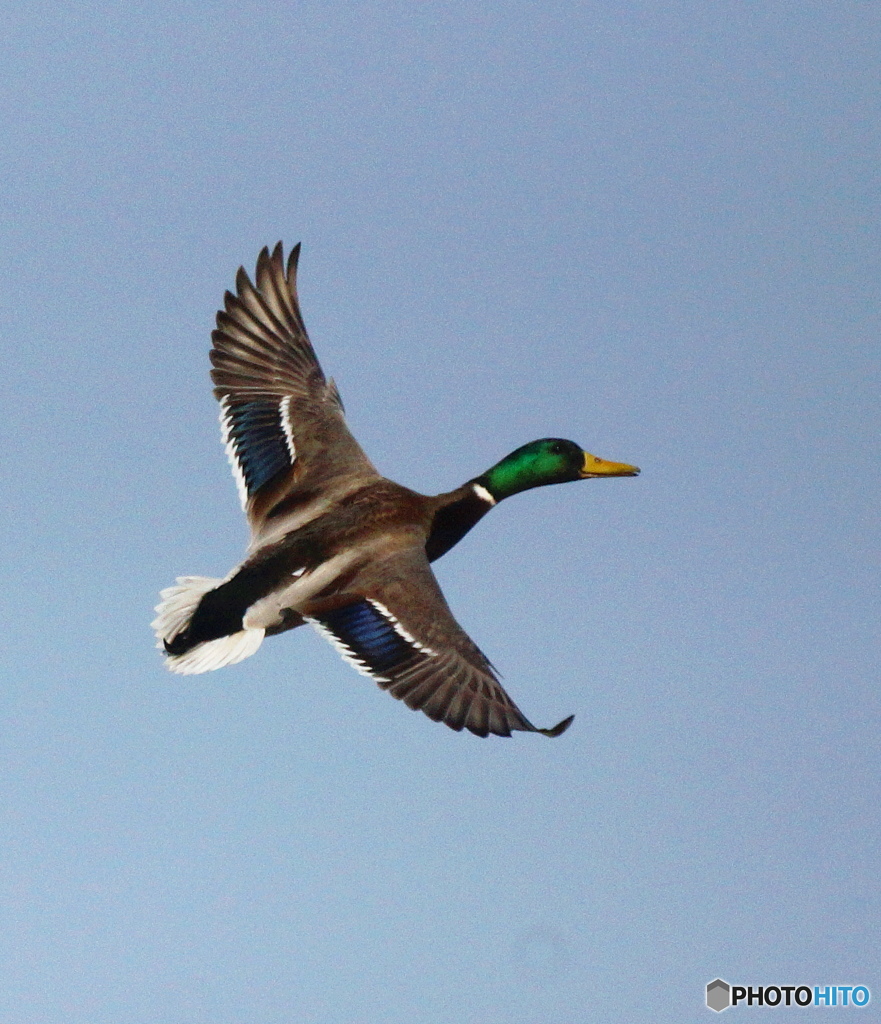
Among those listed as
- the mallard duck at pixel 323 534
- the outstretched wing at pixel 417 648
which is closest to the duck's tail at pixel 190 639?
the mallard duck at pixel 323 534

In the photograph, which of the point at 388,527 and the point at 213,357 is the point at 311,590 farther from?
the point at 213,357

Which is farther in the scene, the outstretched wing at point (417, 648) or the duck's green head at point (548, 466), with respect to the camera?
the duck's green head at point (548, 466)

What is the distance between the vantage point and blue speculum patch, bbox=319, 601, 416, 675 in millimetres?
9492

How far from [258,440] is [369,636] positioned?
8.59 ft

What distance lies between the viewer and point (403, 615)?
9.79 m

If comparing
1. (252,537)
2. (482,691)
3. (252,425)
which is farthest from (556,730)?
(252,425)

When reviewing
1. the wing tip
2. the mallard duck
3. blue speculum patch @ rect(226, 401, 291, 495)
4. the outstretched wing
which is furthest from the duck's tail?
the wing tip

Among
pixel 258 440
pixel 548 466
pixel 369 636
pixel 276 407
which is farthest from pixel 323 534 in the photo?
pixel 548 466

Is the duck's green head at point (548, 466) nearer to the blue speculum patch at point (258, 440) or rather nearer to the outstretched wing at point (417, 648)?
the blue speculum patch at point (258, 440)

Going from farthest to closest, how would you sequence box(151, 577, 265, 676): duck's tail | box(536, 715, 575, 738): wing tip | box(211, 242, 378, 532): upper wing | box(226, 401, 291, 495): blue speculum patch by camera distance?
box(226, 401, 291, 495): blue speculum patch, box(211, 242, 378, 532): upper wing, box(151, 577, 265, 676): duck's tail, box(536, 715, 575, 738): wing tip

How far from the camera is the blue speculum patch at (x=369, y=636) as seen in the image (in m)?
9.49

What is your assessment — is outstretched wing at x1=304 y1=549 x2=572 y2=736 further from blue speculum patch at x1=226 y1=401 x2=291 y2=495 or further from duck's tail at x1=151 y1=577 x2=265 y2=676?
blue speculum patch at x1=226 y1=401 x2=291 y2=495

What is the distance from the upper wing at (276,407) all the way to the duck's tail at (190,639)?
2.29 feet

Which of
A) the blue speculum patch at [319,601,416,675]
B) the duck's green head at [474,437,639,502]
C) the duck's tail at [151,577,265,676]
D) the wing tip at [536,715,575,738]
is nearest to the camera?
the wing tip at [536,715,575,738]
